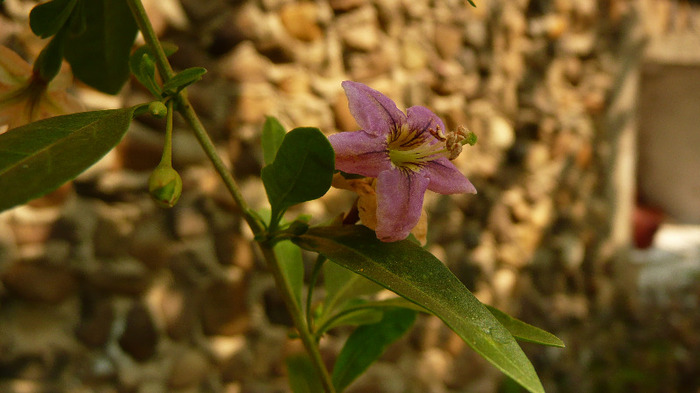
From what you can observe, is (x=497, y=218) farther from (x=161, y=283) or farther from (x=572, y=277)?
(x=161, y=283)

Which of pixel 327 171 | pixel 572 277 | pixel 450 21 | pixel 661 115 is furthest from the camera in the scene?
pixel 661 115

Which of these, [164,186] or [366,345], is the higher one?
[164,186]

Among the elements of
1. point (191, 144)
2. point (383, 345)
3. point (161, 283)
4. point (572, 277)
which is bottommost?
point (572, 277)

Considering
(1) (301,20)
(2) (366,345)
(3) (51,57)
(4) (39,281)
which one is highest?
(3) (51,57)

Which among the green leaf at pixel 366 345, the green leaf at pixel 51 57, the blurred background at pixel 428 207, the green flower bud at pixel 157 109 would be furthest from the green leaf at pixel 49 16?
the blurred background at pixel 428 207

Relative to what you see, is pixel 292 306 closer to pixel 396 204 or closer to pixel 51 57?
pixel 396 204

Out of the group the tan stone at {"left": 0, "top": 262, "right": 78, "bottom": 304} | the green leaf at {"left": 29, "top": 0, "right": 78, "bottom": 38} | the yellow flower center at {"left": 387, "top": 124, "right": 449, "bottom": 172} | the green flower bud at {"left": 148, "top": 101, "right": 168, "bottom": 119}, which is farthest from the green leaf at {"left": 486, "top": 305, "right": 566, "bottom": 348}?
the tan stone at {"left": 0, "top": 262, "right": 78, "bottom": 304}

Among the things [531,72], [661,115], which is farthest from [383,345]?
[661,115]

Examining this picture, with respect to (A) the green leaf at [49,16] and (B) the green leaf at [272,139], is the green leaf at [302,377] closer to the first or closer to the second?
(B) the green leaf at [272,139]

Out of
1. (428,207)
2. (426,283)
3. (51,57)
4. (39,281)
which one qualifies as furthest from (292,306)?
(428,207)
